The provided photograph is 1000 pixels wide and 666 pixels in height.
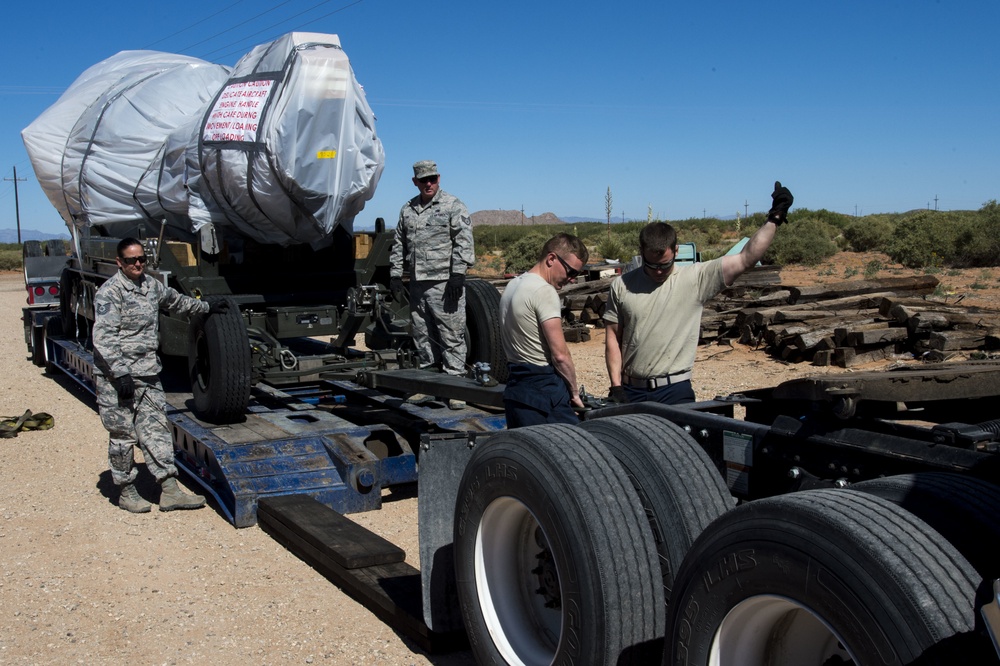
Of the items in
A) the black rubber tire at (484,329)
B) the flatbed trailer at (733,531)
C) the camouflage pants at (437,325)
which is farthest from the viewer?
the black rubber tire at (484,329)

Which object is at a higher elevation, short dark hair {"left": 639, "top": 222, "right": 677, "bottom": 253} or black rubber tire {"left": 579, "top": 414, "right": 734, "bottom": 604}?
short dark hair {"left": 639, "top": 222, "right": 677, "bottom": 253}

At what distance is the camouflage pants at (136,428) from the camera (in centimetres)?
694

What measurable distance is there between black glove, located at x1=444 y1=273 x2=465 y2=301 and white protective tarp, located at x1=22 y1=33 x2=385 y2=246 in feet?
3.84

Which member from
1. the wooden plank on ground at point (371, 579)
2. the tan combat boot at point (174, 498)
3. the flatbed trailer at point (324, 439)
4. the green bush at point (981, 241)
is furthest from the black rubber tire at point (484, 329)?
the green bush at point (981, 241)

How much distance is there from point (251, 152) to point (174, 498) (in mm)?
3053

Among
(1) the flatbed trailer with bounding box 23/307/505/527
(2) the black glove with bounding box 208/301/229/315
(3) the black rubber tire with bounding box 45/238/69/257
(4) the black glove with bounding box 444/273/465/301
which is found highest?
(3) the black rubber tire with bounding box 45/238/69/257

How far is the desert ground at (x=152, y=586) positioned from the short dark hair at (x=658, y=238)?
2.07 meters

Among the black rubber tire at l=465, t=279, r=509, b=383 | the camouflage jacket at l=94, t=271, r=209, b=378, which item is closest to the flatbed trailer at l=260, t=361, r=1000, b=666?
the camouflage jacket at l=94, t=271, r=209, b=378

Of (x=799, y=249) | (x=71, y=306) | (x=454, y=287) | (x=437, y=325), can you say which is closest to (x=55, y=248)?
(x=71, y=306)

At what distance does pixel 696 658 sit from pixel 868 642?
62cm

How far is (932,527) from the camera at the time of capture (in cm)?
236

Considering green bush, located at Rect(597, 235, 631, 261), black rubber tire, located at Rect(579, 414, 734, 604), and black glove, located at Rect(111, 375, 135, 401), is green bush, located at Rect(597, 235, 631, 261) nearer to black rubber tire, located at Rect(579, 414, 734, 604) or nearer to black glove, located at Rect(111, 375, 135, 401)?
black glove, located at Rect(111, 375, 135, 401)

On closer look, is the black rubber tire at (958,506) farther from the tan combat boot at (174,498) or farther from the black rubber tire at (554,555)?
the tan combat boot at (174,498)

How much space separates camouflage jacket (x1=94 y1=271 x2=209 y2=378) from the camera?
6.82 m
